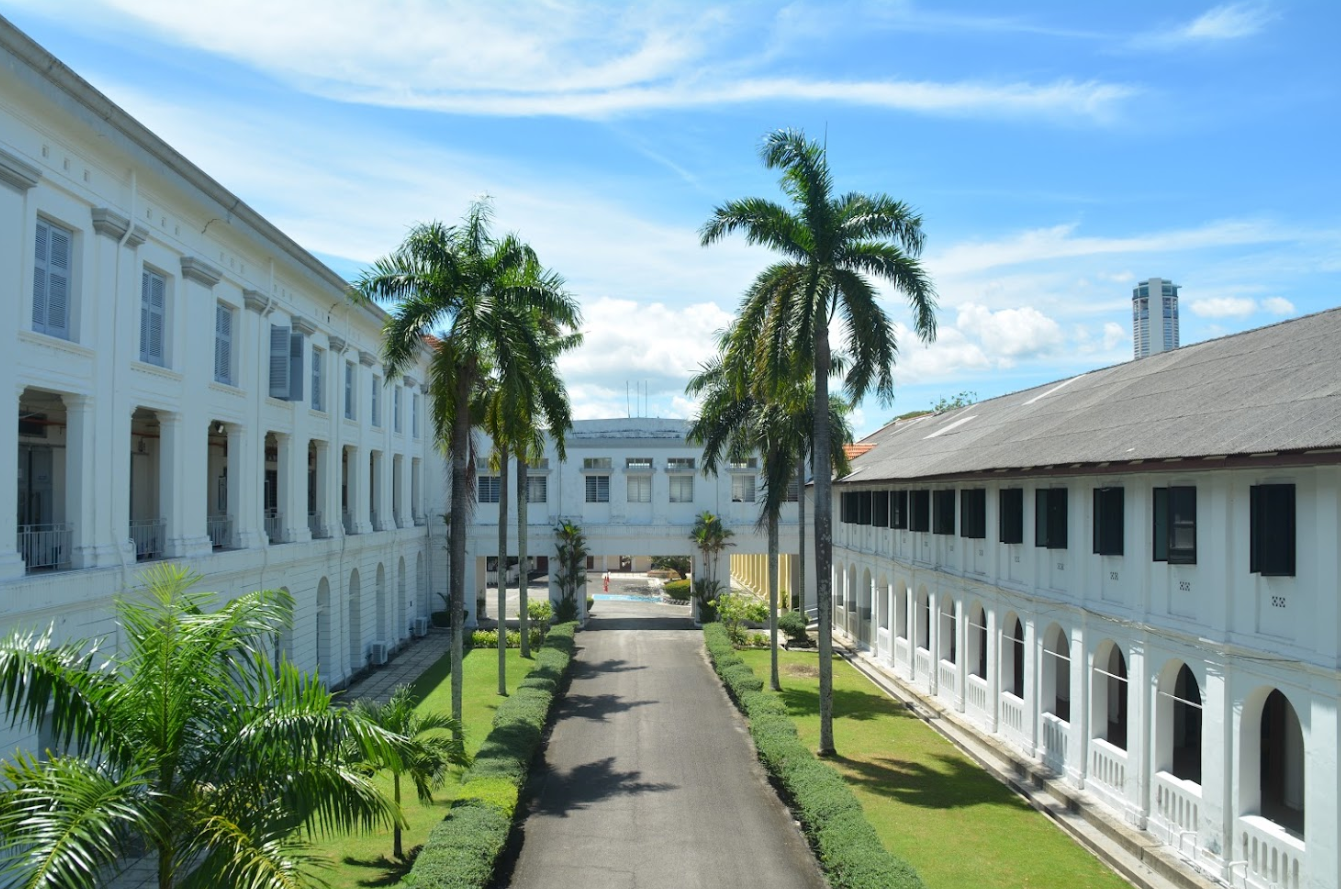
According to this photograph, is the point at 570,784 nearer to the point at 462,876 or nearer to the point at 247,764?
the point at 462,876

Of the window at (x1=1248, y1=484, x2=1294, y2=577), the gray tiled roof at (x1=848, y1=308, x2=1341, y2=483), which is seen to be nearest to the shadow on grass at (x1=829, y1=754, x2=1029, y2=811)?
the gray tiled roof at (x1=848, y1=308, x2=1341, y2=483)

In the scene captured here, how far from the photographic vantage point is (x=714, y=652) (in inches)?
1261

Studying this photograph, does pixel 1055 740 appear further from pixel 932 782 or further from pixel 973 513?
pixel 973 513

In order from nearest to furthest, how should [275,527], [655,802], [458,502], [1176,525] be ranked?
[1176,525] → [655,802] → [458,502] → [275,527]

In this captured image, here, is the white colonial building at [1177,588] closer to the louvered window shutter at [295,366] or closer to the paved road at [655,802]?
the paved road at [655,802]

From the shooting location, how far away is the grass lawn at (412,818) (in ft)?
47.1

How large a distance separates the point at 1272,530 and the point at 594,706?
17766 mm

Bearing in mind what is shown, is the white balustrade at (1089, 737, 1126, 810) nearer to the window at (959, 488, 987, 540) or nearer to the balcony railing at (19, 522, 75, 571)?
the window at (959, 488, 987, 540)

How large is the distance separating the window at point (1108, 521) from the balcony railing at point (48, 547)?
16703 mm

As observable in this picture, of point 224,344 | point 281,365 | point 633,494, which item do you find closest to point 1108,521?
point 224,344

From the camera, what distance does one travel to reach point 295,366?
25.5 meters

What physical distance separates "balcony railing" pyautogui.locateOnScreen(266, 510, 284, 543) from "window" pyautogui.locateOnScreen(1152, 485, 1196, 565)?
20487mm

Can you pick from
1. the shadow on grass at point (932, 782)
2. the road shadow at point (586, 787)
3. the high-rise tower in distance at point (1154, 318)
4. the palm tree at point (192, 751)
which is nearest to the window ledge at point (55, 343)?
the palm tree at point (192, 751)

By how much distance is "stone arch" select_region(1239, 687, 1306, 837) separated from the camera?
13383 millimetres
